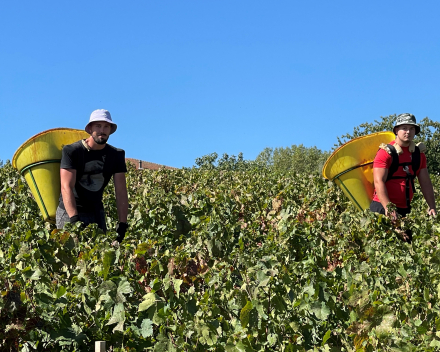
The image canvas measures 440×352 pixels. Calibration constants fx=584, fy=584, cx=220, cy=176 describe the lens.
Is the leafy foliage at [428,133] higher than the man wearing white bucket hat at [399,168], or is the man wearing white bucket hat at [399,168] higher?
the leafy foliage at [428,133]

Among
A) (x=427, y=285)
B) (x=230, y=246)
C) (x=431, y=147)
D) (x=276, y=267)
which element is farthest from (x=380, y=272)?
(x=431, y=147)

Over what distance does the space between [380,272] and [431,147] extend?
175 feet

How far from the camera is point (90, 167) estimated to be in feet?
16.6

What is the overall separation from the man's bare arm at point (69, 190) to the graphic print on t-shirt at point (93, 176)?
0.17 metres

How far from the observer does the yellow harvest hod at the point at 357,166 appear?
646 centimetres

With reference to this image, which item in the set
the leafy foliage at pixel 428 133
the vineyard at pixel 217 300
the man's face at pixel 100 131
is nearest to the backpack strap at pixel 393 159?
the vineyard at pixel 217 300

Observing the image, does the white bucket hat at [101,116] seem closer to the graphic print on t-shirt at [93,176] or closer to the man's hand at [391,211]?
the graphic print on t-shirt at [93,176]

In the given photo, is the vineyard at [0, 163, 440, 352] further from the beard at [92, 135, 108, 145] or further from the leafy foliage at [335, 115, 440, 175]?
the leafy foliage at [335, 115, 440, 175]

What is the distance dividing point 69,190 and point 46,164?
0.79 meters

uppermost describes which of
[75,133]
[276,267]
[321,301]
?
[75,133]

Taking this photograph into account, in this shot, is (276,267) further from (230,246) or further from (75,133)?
(75,133)

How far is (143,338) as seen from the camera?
3066mm

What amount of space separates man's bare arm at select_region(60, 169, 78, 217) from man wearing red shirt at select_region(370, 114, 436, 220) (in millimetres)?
2805

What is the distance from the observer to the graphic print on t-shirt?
505 centimetres
